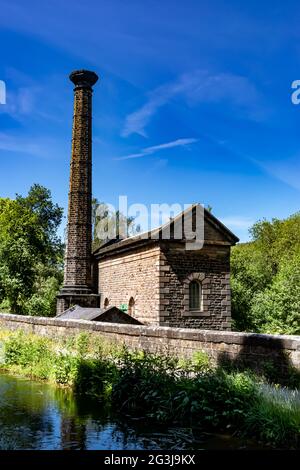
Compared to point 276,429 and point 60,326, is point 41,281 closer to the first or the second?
point 60,326

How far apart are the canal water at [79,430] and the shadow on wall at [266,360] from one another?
156 centimetres

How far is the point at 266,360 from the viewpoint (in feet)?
27.8

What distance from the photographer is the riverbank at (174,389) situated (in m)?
7.00

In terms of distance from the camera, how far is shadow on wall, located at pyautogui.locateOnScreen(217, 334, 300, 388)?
807 centimetres

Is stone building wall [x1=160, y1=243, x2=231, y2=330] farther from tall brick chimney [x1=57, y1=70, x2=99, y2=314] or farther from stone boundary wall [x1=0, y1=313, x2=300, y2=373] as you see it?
tall brick chimney [x1=57, y1=70, x2=99, y2=314]

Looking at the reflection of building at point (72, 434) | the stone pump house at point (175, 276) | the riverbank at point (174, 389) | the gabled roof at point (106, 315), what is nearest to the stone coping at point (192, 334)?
the riverbank at point (174, 389)

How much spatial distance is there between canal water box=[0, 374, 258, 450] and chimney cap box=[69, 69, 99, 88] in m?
20.0

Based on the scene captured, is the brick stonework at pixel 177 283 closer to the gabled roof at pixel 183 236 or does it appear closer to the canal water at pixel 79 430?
the gabled roof at pixel 183 236

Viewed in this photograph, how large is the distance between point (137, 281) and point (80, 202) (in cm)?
678

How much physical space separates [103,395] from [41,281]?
2860 cm

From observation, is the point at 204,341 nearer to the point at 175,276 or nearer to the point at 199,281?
the point at 175,276

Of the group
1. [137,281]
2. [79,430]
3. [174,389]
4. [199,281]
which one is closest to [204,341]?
[174,389]

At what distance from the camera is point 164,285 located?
1927cm
